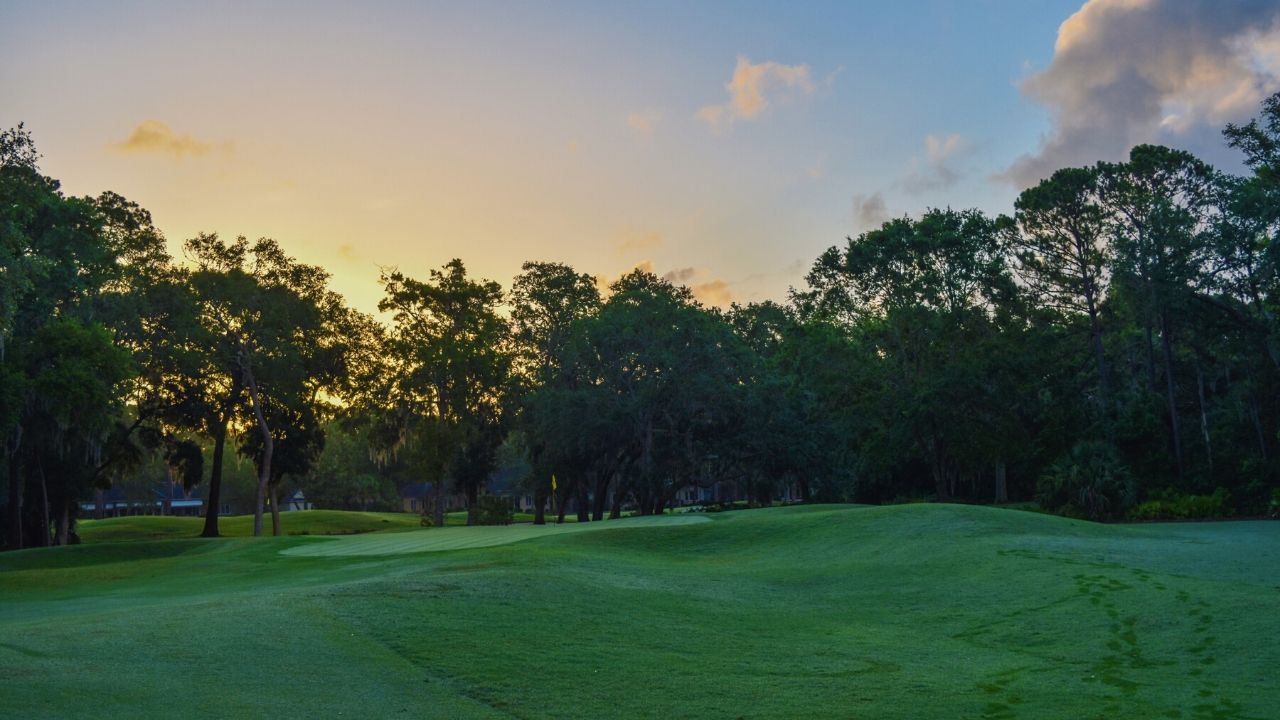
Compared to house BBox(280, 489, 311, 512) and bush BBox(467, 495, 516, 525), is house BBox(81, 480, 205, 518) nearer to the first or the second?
house BBox(280, 489, 311, 512)

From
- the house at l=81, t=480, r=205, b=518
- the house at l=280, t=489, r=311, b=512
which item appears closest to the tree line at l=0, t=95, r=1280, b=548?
the house at l=81, t=480, r=205, b=518

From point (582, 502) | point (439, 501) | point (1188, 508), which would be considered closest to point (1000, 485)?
point (1188, 508)

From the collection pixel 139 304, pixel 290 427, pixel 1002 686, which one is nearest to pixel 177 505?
pixel 290 427

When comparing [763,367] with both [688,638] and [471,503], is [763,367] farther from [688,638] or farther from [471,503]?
[688,638]

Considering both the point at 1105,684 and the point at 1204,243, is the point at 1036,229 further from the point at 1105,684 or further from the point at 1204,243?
the point at 1105,684

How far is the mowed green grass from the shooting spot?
30.2ft

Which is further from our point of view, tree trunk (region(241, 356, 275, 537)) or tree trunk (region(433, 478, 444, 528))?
tree trunk (region(433, 478, 444, 528))

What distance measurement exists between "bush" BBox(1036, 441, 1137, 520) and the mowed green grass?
1499cm

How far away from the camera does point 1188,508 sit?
3697 centimetres

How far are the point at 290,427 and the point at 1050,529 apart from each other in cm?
4238

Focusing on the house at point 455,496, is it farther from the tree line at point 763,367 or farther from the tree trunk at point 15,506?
the tree trunk at point 15,506

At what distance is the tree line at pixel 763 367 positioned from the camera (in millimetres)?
41156

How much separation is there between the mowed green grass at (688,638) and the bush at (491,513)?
3258 centimetres

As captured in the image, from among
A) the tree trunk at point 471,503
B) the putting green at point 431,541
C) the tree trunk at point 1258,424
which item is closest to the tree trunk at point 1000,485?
the tree trunk at point 1258,424
